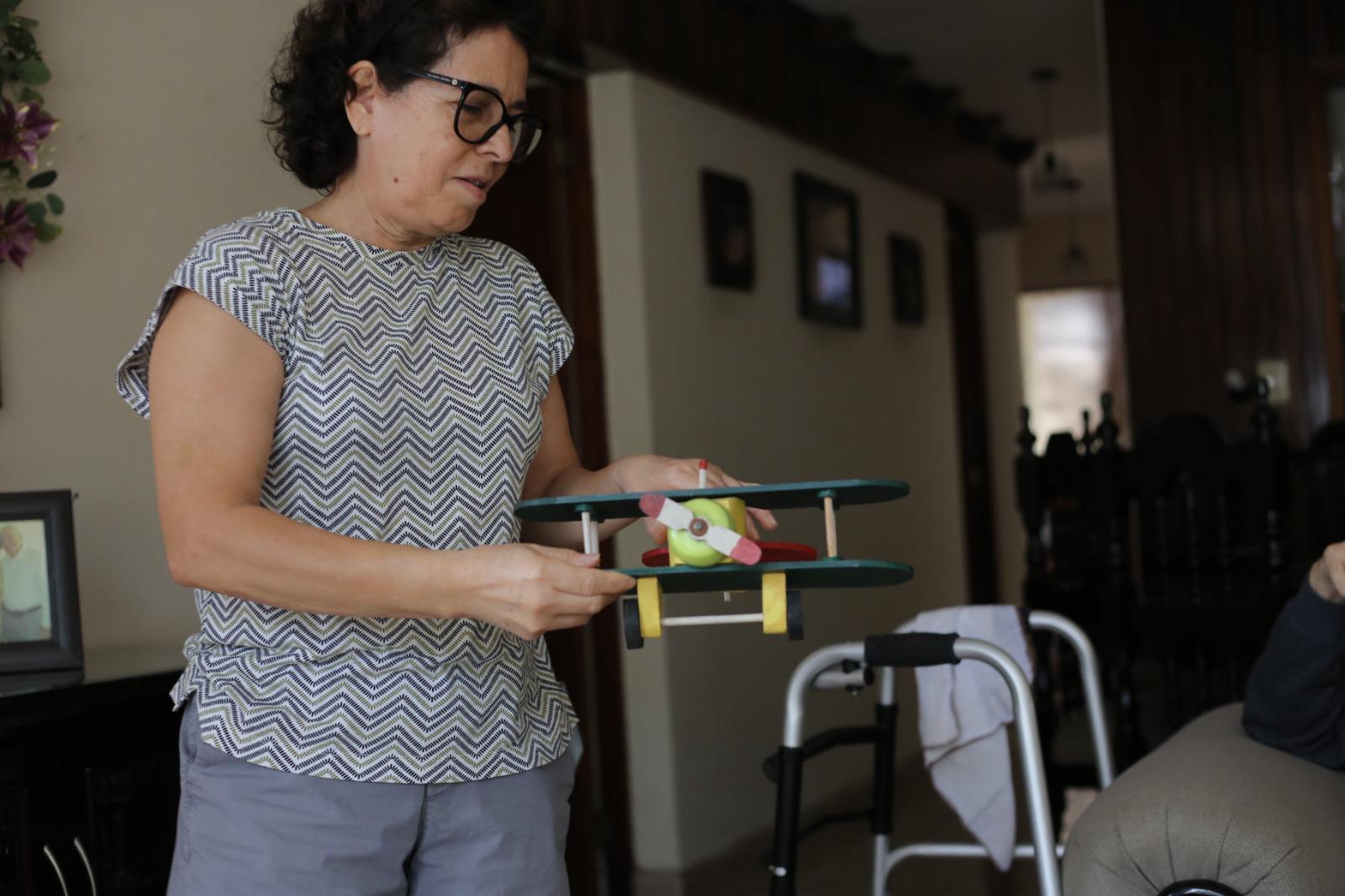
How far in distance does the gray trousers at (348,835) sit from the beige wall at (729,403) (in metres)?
1.91

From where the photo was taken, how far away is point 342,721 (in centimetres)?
116

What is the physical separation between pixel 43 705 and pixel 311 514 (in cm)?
65

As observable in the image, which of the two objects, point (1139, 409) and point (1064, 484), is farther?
point (1139, 409)

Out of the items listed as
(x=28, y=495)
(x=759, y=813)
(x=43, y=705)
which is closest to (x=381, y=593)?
(x=43, y=705)

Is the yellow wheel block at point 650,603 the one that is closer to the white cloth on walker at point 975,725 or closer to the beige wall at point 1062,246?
the white cloth on walker at point 975,725

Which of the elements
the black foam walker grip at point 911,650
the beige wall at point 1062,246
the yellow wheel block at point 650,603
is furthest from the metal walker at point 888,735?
the beige wall at point 1062,246

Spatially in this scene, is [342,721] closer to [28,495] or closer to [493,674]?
[493,674]

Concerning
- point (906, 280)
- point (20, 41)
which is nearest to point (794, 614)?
point (20, 41)

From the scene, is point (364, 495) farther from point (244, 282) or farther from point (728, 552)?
point (728, 552)

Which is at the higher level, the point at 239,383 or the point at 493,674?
the point at 239,383

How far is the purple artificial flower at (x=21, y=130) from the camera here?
2.07 meters

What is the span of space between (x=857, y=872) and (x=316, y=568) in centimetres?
326

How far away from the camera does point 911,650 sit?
6.31 feet

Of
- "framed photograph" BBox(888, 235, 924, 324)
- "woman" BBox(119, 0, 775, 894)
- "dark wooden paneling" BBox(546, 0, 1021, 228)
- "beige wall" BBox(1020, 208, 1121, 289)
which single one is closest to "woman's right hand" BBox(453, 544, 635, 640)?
"woman" BBox(119, 0, 775, 894)
